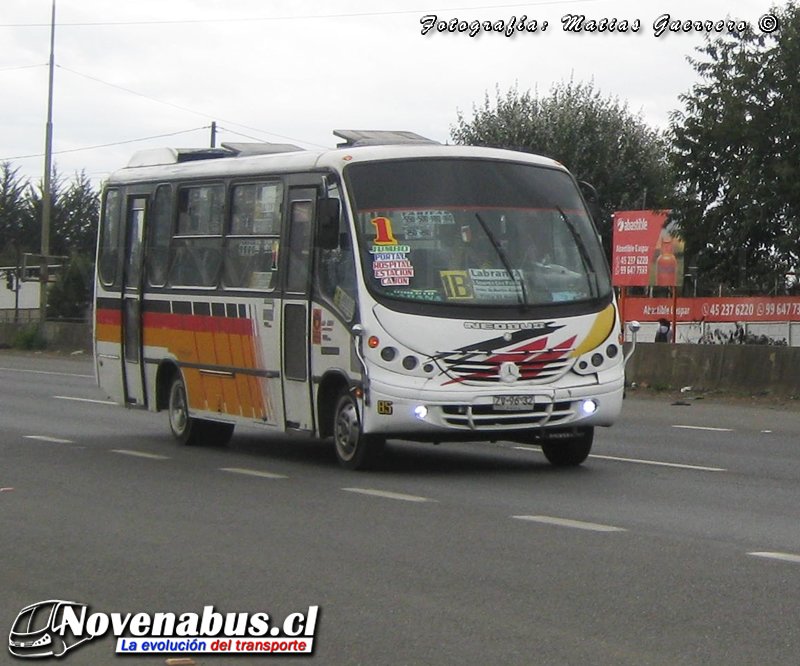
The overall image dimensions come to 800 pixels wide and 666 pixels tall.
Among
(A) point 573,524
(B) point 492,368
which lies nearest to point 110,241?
(B) point 492,368

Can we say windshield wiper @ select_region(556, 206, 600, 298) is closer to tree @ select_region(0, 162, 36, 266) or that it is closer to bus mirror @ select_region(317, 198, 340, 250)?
bus mirror @ select_region(317, 198, 340, 250)

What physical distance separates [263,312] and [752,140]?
17.2 meters

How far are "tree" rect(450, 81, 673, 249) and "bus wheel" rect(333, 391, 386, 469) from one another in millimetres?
51835

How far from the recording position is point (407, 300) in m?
13.6

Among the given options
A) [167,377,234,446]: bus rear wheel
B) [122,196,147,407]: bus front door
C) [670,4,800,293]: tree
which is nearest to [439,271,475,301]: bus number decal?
[167,377,234,446]: bus rear wheel

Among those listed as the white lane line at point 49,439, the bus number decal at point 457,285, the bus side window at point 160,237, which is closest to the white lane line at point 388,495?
the bus number decal at point 457,285

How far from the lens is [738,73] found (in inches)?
1207

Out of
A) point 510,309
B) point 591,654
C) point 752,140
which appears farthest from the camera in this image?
point 752,140

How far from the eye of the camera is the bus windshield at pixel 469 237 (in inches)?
540

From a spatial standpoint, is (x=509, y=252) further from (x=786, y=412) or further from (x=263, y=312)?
(x=786, y=412)

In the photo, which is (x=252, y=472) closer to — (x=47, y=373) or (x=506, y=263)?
(x=506, y=263)

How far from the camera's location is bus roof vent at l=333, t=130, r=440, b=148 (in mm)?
15352

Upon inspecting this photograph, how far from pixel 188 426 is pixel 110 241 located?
8.78 ft

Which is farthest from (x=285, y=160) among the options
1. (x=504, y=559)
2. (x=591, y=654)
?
(x=591, y=654)
